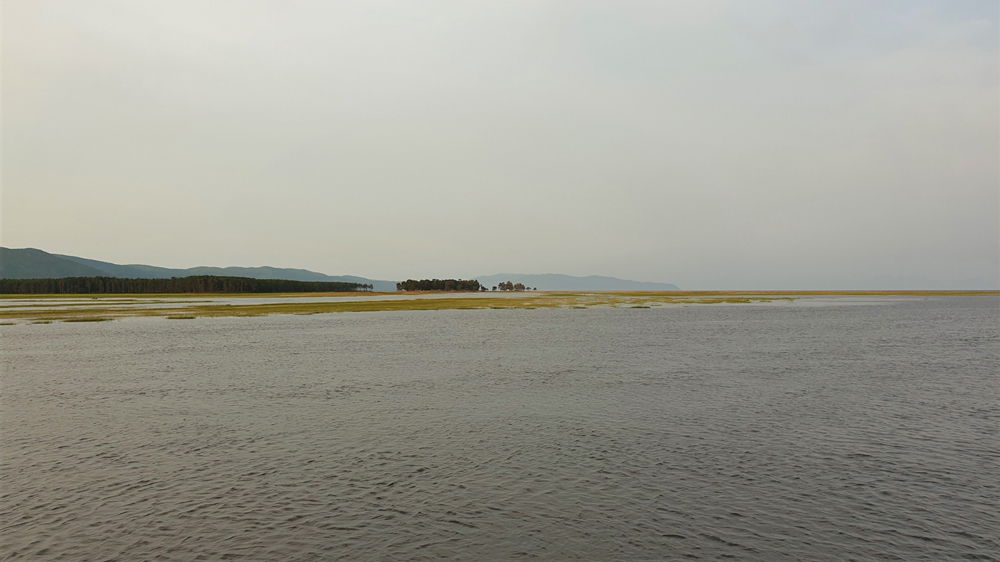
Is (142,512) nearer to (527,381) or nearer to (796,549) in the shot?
(796,549)

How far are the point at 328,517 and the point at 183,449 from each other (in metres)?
8.84

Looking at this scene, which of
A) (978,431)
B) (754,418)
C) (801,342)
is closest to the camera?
(978,431)

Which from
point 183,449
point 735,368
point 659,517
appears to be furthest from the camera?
point 735,368

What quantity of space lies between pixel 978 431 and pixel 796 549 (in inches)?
581

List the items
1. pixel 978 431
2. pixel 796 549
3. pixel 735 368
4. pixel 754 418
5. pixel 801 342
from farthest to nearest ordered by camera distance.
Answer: pixel 801 342 → pixel 735 368 → pixel 754 418 → pixel 978 431 → pixel 796 549

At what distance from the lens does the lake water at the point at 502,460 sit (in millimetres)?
12742

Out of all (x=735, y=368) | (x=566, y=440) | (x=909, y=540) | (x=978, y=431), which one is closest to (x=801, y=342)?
(x=735, y=368)

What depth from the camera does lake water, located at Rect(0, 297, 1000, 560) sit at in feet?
41.8

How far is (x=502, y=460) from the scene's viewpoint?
18297 millimetres

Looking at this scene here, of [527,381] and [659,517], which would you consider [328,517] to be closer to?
[659,517]

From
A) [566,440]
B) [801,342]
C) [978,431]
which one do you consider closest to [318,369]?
[566,440]

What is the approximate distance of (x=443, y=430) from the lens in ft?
71.7

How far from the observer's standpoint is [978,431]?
2136 cm

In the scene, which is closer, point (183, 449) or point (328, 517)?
point (328, 517)
